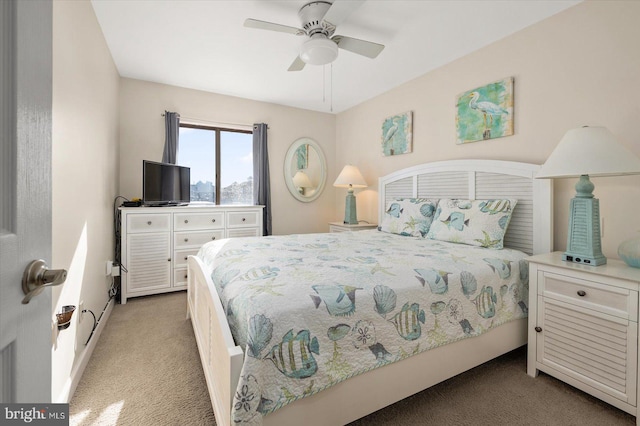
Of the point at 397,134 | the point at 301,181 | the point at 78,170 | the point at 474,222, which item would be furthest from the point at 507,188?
the point at 78,170

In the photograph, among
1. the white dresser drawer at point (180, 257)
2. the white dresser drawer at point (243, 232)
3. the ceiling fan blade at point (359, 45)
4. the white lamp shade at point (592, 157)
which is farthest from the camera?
the white dresser drawer at point (243, 232)

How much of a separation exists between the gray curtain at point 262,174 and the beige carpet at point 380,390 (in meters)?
2.31

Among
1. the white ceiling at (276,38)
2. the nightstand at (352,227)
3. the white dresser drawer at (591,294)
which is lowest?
the white dresser drawer at (591,294)

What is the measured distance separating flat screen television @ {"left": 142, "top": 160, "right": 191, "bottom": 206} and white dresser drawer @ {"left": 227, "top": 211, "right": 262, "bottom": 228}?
1.92 ft

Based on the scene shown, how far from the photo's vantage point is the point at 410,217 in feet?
9.94

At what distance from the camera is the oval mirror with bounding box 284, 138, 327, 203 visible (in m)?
4.57

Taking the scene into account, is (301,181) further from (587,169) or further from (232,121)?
(587,169)

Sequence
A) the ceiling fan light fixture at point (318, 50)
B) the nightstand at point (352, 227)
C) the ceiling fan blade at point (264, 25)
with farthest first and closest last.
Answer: the nightstand at point (352, 227), the ceiling fan light fixture at point (318, 50), the ceiling fan blade at point (264, 25)

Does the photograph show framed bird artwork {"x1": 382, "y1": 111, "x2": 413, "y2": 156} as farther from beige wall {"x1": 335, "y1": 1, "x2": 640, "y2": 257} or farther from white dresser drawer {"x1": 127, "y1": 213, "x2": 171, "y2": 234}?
white dresser drawer {"x1": 127, "y1": 213, "x2": 171, "y2": 234}

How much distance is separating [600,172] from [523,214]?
0.86 m

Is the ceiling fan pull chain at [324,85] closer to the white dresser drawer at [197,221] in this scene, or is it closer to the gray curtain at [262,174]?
the gray curtain at [262,174]

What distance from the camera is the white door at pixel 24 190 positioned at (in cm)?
51

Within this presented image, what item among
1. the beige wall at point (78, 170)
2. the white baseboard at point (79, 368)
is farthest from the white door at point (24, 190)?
the white baseboard at point (79, 368)

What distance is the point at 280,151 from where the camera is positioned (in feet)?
14.8
